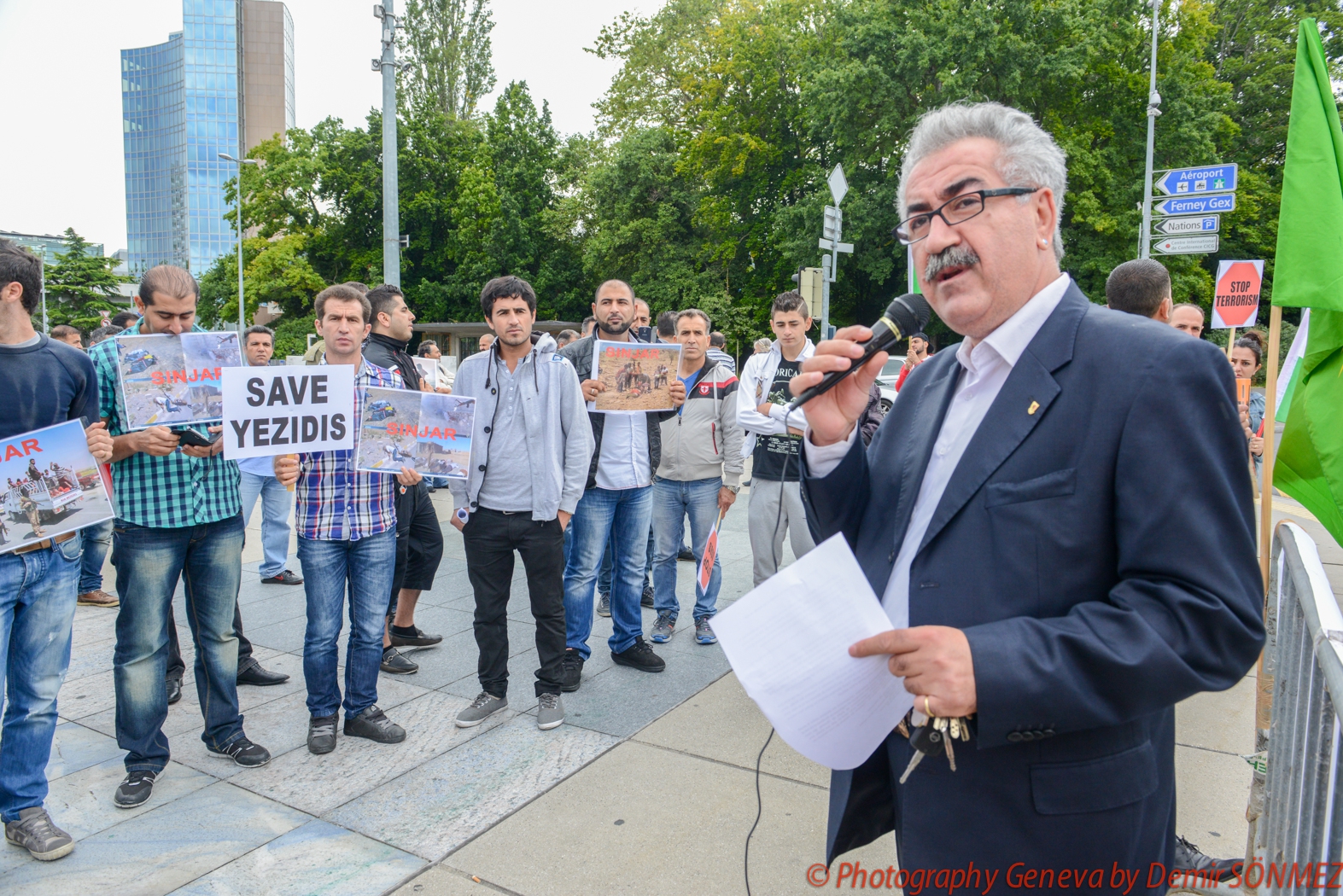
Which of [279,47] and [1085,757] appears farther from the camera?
[279,47]

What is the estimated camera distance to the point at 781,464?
16.7 feet

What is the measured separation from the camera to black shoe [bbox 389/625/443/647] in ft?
17.7

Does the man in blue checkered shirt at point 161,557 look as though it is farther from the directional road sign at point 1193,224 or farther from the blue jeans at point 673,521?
the directional road sign at point 1193,224

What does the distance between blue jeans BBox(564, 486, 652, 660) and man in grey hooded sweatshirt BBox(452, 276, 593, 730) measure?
0.43 meters

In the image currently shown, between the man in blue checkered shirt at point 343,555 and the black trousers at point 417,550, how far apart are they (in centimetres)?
111

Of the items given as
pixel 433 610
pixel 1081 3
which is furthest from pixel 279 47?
pixel 433 610

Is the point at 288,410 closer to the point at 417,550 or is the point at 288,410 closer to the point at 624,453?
the point at 417,550

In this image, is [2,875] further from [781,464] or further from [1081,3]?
[1081,3]

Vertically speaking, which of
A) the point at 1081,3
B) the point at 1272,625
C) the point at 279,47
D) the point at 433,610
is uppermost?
the point at 279,47

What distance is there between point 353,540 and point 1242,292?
28.2ft

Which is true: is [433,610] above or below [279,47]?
below

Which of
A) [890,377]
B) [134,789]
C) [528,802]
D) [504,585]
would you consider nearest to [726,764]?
[528,802]

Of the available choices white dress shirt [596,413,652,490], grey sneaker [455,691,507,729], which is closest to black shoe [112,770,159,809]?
grey sneaker [455,691,507,729]

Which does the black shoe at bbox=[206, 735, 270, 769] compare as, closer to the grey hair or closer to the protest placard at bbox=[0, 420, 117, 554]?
the protest placard at bbox=[0, 420, 117, 554]
